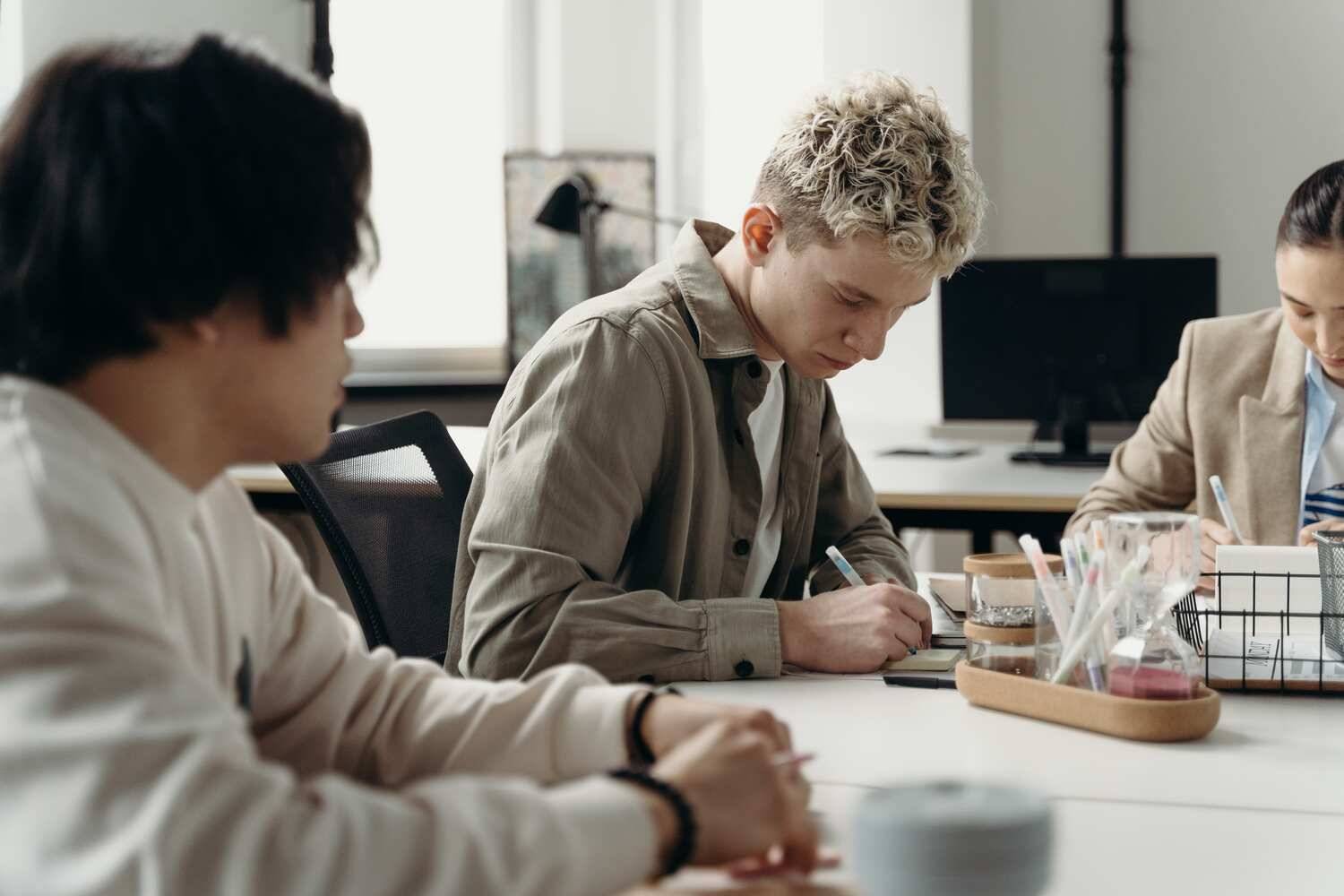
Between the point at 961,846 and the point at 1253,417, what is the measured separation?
1689 millimetres

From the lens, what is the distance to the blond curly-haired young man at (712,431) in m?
1.47

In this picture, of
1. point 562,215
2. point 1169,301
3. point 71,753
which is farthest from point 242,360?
point 562,215

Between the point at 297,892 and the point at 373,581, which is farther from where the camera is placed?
the point at 373,581

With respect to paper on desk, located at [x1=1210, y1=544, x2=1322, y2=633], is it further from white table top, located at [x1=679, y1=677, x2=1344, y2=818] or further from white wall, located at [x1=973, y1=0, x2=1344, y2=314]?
white wall, located at [x1=973, y1=0, x2=1344, y2=314]

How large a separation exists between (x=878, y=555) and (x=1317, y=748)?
736 mm

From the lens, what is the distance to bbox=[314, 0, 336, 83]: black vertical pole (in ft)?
14.7

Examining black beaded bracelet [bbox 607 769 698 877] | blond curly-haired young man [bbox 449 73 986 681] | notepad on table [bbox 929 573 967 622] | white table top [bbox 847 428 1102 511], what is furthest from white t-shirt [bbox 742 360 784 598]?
white table top [bbox 847 428 1102 511]

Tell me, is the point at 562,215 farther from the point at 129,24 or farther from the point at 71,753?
the point at 71,753

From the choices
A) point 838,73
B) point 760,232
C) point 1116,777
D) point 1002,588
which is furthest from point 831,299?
point 838,73

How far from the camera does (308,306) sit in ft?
2.70

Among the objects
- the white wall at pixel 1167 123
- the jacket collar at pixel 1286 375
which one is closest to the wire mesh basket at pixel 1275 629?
the jacket collar at pixel 1286 375

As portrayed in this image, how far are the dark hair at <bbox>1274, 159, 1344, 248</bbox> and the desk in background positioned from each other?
3.67 feet

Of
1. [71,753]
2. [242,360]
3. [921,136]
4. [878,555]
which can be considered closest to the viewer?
[71,753]

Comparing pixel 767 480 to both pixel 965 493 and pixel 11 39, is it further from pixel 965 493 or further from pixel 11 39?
pixel 11 39
